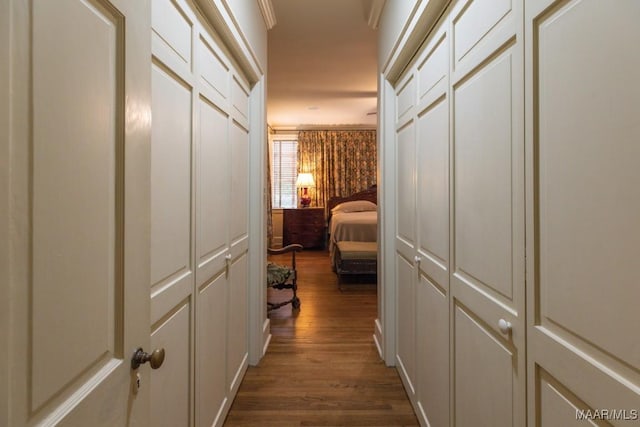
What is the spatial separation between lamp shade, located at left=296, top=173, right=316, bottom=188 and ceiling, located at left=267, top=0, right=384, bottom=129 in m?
1.19

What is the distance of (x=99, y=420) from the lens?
2.15 ft

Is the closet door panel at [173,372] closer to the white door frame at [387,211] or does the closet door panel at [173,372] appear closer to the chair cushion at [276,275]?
the white door frame at [387,211]

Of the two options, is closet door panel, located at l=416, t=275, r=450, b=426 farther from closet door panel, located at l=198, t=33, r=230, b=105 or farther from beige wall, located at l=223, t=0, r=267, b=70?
beige wall, located at l=223, t=0, r=267, b=70

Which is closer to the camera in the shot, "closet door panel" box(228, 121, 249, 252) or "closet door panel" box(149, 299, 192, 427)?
"closet door panel" box(149, 299, 192, 427)

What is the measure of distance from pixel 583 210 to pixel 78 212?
0.92 metres

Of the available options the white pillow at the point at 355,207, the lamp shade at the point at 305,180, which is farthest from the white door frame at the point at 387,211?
the lamp shade at the point at 305,180

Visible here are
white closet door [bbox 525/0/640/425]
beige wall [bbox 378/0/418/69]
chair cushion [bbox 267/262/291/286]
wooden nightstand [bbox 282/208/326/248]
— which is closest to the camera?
white closet door [bbox 525/0/640/425]

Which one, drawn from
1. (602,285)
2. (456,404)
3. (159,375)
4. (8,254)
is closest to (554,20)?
(602,285)

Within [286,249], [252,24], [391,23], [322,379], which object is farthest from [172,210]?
[286,249]

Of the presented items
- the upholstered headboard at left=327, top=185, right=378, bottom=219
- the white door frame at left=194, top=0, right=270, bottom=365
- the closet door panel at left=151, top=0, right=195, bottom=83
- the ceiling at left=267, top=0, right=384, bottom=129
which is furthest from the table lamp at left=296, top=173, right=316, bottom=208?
the closet door panel at left=151, top=0, right=195, bottom=83

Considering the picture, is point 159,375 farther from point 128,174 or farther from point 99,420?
point 128,174

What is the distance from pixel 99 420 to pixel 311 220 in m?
6.82

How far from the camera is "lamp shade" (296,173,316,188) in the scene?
25.0 ft

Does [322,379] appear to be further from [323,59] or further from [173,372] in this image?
[323,59]
